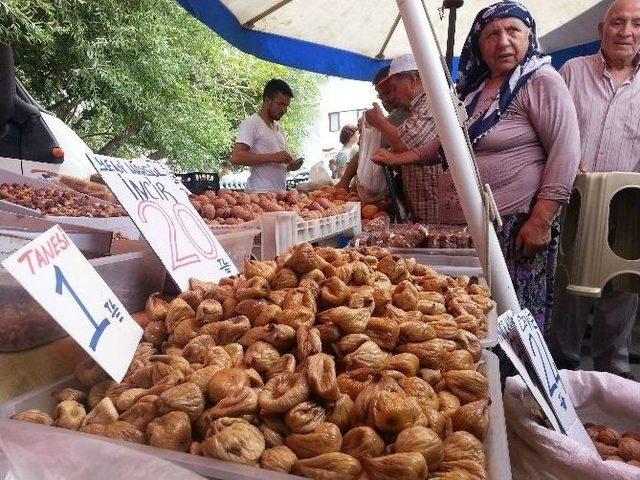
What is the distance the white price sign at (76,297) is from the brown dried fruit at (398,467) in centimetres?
43

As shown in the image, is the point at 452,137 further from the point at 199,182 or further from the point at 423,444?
the point at 199,182

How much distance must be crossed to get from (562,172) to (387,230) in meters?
0.75

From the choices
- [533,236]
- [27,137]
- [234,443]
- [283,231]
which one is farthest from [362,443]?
[27,137]

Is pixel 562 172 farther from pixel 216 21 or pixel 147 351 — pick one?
pixel 216 21

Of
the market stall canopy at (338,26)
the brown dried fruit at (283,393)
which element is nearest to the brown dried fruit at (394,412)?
the brown dried fruit at (283,393)

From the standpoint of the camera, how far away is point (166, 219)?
50.6 inches

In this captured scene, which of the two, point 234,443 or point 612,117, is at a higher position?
point 612,117

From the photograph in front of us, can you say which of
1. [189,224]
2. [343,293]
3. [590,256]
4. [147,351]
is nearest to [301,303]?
[343,293]

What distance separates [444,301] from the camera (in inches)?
50.8

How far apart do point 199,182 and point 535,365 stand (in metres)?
4.25

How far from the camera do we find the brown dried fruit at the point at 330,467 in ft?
2.31

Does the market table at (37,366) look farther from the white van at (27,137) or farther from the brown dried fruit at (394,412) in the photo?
the white van at (27,137)

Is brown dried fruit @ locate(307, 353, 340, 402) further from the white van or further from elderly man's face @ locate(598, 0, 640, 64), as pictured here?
the white van

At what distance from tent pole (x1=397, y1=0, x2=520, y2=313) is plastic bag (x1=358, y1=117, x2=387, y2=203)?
1861 millimetres
